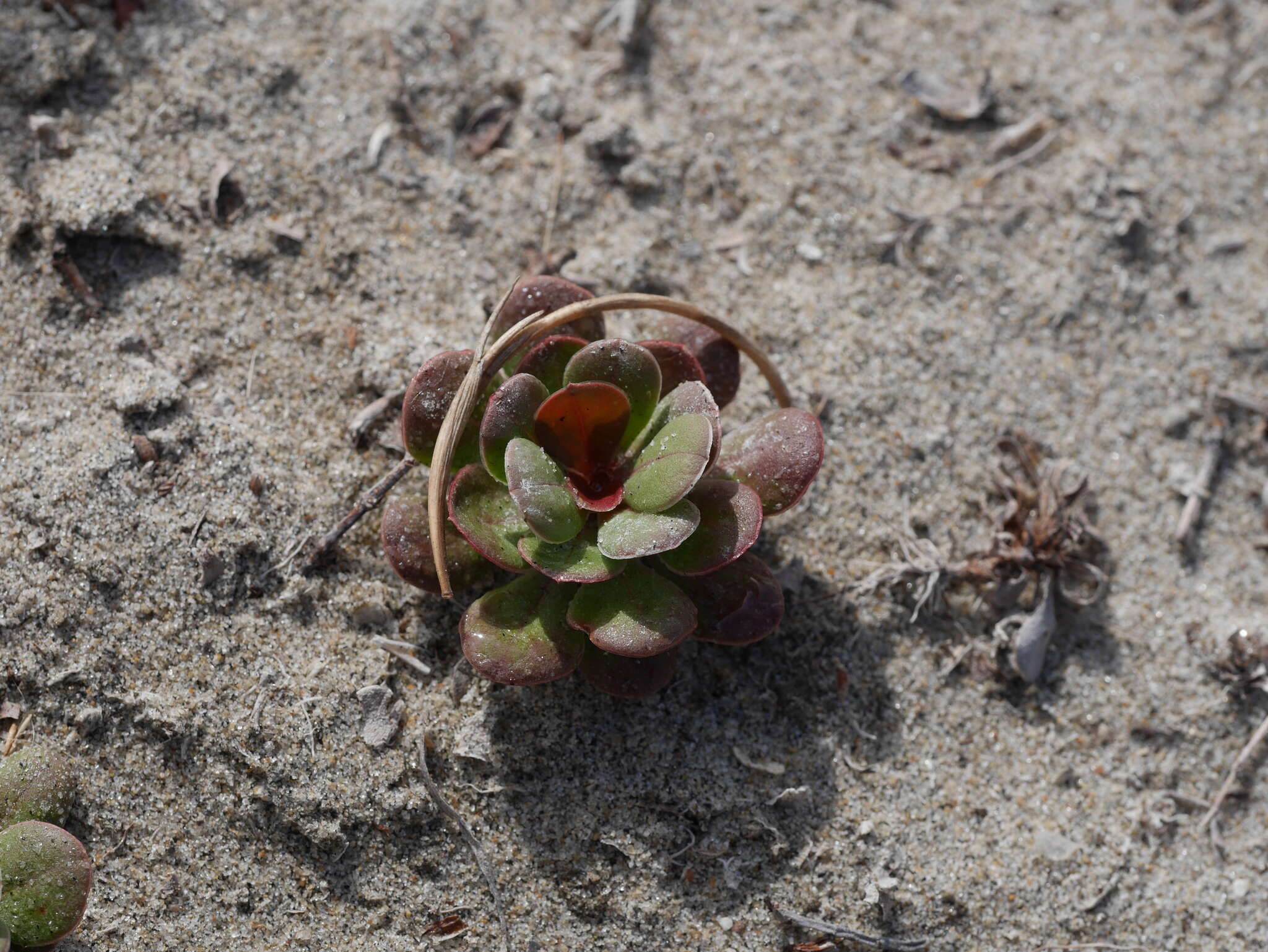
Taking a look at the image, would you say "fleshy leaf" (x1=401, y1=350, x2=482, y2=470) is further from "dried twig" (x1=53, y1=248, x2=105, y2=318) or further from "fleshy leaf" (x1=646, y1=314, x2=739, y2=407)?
"dried twig" (x1=53, y1=248, x2=105, y2=318)

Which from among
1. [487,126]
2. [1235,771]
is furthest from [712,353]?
[1235,771]

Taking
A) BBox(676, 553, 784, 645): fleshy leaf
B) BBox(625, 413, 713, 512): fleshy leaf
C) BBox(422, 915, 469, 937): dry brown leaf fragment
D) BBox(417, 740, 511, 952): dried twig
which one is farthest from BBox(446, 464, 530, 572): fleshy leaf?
BBox(422, 915, 469, 937): dry brown leaf fragment

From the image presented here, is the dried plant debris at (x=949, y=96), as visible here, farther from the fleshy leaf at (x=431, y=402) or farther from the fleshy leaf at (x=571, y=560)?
the fleshy leaf at (x=571, y=560)

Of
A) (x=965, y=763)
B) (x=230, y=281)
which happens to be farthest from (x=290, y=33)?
(x=965, y=763)

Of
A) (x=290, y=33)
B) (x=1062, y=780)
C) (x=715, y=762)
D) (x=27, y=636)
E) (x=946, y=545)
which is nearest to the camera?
(x=27, y=636)

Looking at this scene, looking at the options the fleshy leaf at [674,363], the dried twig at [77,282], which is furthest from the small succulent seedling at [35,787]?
the fleshy leaf at [674,363]

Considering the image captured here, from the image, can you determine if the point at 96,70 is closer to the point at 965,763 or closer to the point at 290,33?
the point at 290,33
